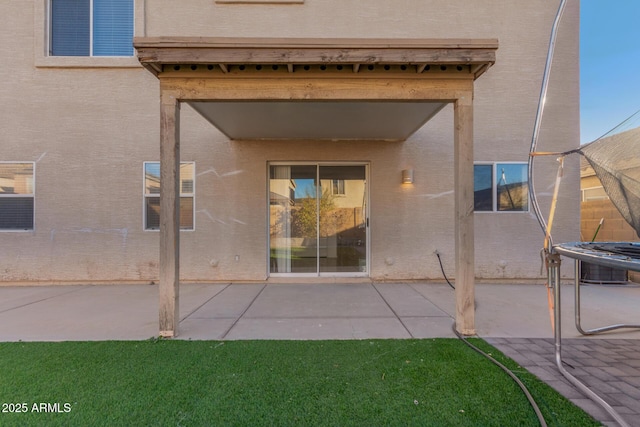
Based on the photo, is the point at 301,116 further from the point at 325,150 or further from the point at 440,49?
A: the point at 440,49

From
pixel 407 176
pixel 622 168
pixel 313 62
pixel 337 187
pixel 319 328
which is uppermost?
pixel 313 62

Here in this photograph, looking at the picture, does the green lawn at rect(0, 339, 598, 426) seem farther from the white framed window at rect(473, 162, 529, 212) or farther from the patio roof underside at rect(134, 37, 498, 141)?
Result: the white framed window at rect(473, 162, 529, 212)

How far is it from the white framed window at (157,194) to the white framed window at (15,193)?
225cm

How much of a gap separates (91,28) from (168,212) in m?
5.72

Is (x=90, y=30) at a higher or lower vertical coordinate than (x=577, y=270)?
higher

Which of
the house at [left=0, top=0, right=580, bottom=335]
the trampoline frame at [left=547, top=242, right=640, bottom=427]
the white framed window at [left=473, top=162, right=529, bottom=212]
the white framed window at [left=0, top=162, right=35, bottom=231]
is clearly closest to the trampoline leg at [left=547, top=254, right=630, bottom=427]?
the trampoline frame at [left=547, top=242, right=640, bottom=427]

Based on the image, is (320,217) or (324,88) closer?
(324,88)

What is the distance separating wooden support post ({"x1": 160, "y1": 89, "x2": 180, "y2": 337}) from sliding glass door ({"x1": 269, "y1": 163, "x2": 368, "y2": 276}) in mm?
3034

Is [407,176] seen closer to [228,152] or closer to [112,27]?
[228,152]

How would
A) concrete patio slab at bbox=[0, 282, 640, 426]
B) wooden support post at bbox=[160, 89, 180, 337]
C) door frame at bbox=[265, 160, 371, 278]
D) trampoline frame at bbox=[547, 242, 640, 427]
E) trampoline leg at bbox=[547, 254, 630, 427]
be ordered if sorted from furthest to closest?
door frame at bbox=[265, 160, 371, 278]
wooden support post at bbox=[160, 89, 180, 337]
concrete patio slab at bbox=[0, 282, 640, 426]
trampoline leg at bbox=[547, 254, 630, 427]
trampoline frame at bbox=[547, 242, 640, 427]

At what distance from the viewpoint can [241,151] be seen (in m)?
6.23

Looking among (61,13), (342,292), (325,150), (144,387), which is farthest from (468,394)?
(61,13)

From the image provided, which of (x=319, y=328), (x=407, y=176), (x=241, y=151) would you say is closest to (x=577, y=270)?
(x=319, y=328)

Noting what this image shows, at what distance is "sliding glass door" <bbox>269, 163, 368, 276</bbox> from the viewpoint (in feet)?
21.1
